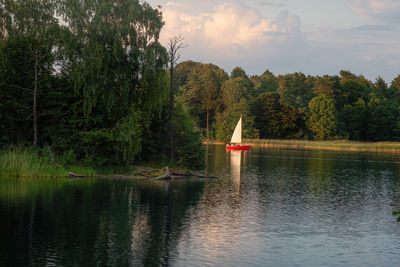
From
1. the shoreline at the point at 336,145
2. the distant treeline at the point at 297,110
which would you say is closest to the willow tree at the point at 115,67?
the shoreline at the point at 336,145

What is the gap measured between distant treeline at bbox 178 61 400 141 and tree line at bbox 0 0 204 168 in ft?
253

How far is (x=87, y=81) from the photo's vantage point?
40656mm

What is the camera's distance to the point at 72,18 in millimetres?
41375

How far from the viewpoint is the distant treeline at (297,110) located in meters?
127

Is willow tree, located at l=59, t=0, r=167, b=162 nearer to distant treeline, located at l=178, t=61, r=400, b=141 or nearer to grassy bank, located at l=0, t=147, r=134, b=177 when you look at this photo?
grassy bank, located at l=0, t=147, r=134, b=177

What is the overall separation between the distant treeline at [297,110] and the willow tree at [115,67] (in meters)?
77.1

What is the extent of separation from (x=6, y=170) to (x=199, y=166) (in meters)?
18.1

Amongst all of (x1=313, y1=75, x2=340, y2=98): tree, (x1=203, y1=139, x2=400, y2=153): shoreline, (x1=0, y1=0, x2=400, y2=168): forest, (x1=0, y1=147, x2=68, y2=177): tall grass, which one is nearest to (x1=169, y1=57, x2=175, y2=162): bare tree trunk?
(x1=0, y1=0, x2=400, y2=168): forest

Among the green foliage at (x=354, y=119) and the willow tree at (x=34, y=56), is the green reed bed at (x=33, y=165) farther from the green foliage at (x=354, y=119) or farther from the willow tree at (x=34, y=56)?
the green foliage at (x=354, y=119)

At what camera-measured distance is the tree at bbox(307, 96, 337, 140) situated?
126375mm

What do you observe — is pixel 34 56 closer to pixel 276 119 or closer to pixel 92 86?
pixel 92 86

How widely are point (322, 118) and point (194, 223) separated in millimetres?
107507

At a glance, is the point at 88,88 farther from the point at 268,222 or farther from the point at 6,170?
the point at 268,222

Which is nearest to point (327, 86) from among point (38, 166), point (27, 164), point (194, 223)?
point (38, 166)
